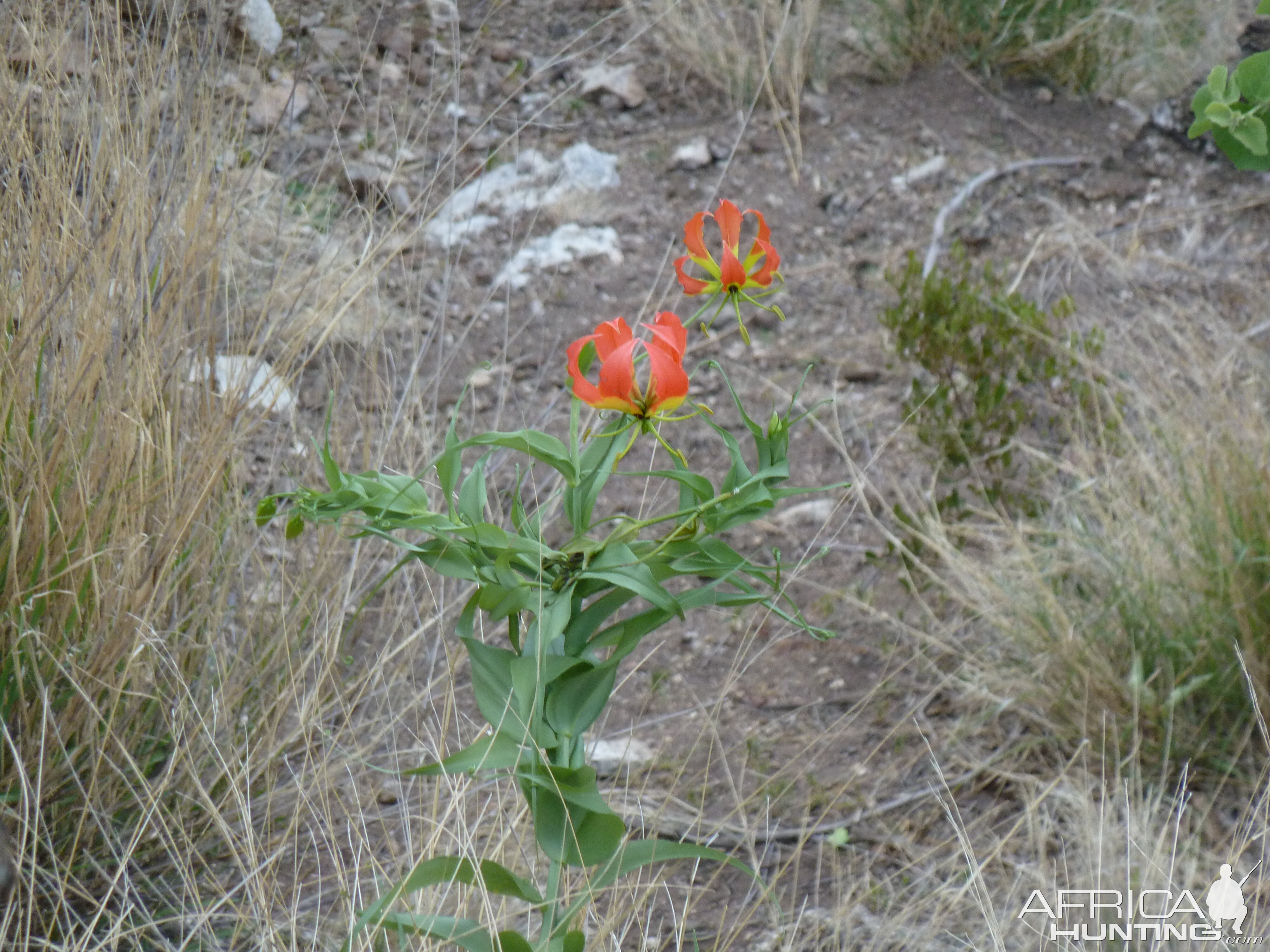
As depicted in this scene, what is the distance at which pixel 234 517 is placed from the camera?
1367mm

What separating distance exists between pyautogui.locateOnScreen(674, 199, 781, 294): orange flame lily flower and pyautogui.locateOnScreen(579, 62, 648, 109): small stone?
2623 millimetres

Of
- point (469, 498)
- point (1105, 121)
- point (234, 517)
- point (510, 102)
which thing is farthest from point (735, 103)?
point (469, 498)

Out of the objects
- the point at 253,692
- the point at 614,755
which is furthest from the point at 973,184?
the point at 253,692

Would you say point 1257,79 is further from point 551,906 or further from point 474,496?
point 551,906

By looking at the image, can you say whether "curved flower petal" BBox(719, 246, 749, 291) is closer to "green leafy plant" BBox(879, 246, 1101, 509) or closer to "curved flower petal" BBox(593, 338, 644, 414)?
"curved flower petal" BBox(593, 338, 644, 414)

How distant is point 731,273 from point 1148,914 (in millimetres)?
921

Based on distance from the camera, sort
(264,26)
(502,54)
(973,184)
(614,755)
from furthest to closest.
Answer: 1. (502,54)
2. (973,184)
3. (264,26)
4. (614,755)

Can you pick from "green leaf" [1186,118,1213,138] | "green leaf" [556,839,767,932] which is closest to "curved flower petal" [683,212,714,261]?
"green leaf" [556,839,767,932]

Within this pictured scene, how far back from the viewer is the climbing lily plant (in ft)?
2.55

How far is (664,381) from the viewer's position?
746 millimetres

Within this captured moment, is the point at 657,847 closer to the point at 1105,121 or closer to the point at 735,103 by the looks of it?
the point at 735,103

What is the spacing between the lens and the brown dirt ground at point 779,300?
5.55ft

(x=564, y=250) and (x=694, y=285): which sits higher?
(x=694, y=285)

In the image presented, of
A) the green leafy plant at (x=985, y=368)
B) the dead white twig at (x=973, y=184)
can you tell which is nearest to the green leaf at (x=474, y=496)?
the green leafy plant at (x=985, y=368)
